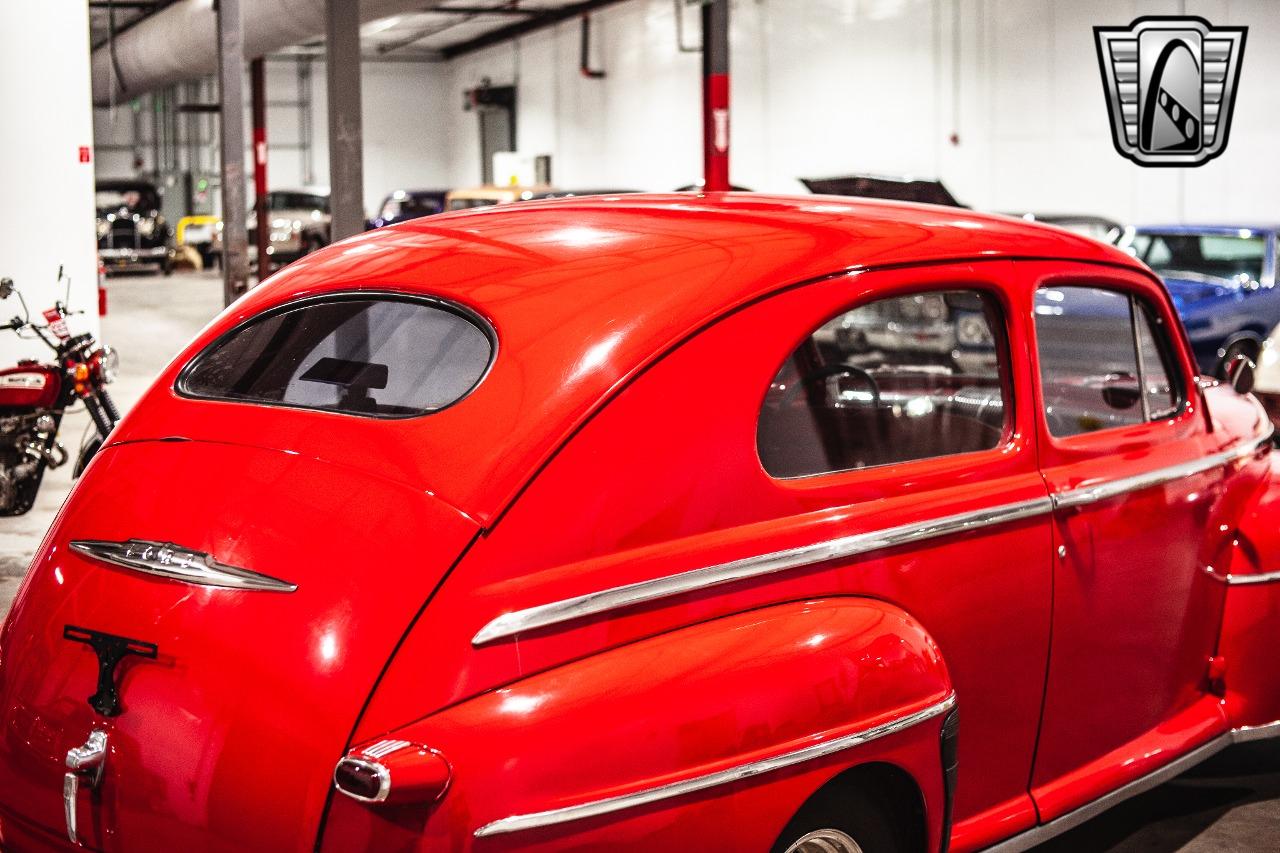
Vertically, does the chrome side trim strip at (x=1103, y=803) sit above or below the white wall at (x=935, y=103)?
below

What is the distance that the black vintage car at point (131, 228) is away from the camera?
90.3ft

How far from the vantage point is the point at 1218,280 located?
38.5 feet

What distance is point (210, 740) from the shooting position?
2.17 metres

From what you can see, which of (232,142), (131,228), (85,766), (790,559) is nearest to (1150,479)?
(790,559)

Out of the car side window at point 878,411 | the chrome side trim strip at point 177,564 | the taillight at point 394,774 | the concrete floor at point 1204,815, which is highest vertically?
the car side window at point 878,411

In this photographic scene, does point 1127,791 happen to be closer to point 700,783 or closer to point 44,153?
point 700,783

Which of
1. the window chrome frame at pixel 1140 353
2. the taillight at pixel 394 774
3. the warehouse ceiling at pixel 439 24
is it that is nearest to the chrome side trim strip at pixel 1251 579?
the window chrome frame at pixel 1140 353

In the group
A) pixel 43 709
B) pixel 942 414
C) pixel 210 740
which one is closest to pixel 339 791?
pixel 210 740

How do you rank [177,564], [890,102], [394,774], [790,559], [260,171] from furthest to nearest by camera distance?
[260,171] < [890,102] < [790,559] < [177,564] < [394,774]

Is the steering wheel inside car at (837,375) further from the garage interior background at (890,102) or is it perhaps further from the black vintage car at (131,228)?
the black vintage car at (131,228)

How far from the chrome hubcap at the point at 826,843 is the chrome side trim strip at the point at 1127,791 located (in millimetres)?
470

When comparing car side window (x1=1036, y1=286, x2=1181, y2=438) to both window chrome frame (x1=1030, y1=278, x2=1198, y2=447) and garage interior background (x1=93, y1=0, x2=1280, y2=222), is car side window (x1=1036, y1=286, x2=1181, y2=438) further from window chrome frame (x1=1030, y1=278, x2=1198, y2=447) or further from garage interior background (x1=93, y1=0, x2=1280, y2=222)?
garage interior background (x1=93, y1=0, x2=1280, y2=222)

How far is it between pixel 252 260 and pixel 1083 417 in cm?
2512

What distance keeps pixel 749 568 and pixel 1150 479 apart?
1.27m
